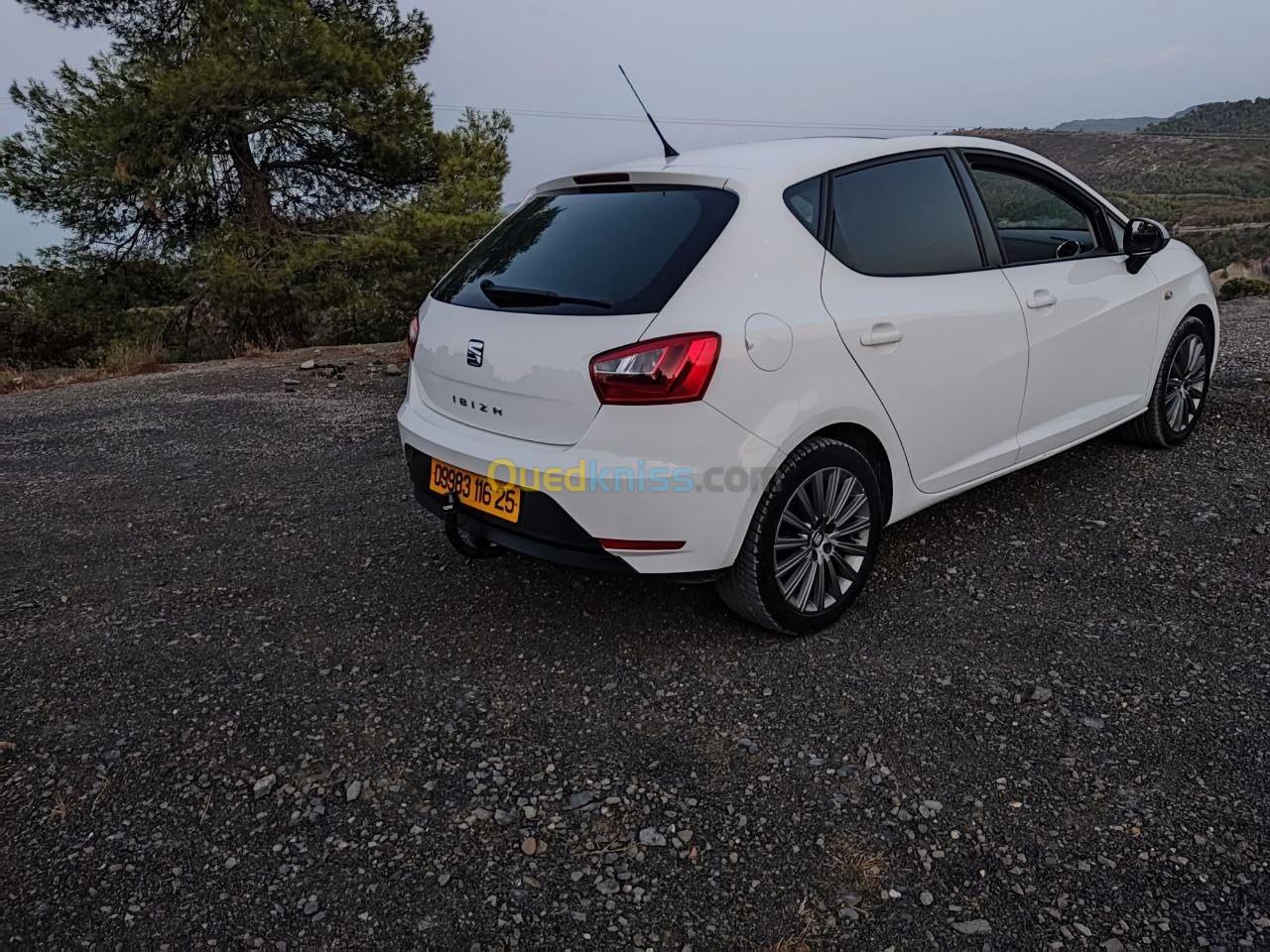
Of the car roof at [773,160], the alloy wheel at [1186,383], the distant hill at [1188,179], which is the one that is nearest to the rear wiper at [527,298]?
the car roof at [773,160]

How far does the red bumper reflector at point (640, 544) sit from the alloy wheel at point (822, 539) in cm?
41

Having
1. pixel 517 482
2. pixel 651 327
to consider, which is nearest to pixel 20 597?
pixel 517 482

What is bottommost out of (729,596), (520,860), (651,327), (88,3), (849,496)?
(520,860)

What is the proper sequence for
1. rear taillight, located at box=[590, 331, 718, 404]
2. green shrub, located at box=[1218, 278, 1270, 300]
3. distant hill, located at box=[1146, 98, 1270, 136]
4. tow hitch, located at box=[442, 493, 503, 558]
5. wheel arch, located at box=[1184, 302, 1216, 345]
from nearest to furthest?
1. rear taillight, located at box=[590, 331, 718, 404]
2. tow hitch, located at box=[442, 493, 503, 558]
3. wheel arch, located at box=[1184, 302, 1216, 345]
4. green shrub, located at box=[1218, 278, 1270, 300]
5. distant hill, located at box=[1146, 98, 1270, 136]

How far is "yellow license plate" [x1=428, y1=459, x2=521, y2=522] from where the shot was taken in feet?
9.24

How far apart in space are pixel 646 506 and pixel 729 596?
0.58m

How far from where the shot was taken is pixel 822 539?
306 centimetres

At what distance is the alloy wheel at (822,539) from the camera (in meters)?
2.95

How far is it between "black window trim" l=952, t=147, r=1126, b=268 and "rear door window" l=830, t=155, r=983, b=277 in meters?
0.27

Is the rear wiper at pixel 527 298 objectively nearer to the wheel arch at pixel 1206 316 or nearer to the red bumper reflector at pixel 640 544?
the red bumper reflector at pixel 640 544

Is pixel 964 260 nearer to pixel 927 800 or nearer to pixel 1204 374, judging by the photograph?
pixel 927 800

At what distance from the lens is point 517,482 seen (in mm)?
2768

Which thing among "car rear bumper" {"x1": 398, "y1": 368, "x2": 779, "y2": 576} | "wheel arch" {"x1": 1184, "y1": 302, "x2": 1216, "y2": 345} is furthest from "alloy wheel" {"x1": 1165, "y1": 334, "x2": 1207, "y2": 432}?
"car rear bumper" {"x1": 398, "y1": 368, "x2": 779, "y2": 576}

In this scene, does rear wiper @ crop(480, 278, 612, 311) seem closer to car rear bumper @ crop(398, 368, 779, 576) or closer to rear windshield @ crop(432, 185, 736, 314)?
rear windshield @ crop(432, 185, 736, 314)
